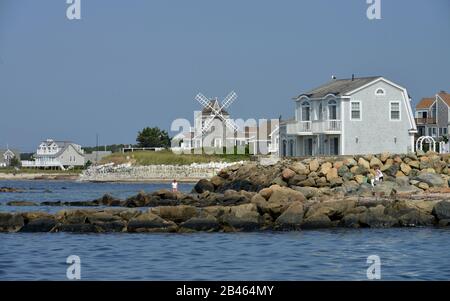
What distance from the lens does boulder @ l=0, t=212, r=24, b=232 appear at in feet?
98.8

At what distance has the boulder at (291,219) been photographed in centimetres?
2973

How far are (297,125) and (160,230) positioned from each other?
31281 millimetres

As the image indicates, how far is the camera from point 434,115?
83.4 metres

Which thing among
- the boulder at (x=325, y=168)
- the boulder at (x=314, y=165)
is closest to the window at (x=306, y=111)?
the boulder at (x=314, y=165)

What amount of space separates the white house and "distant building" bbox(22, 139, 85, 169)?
272ft

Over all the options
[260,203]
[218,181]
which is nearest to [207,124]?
[218,181]

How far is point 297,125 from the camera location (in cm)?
5975

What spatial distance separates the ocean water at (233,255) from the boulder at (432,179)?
10.5 meters

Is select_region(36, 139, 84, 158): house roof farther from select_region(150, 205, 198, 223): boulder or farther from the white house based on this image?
select_region(150, 205, 198, 223): boulder

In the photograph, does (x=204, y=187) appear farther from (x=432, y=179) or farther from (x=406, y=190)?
(x=406, y=190)

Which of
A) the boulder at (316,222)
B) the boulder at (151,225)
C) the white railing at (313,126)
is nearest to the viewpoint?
the boulder at (151,225)

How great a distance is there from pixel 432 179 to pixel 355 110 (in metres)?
16.5

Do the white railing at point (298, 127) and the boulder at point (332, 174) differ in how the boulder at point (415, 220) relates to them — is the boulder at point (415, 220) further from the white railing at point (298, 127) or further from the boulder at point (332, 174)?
the white railing at point (298, 127)
